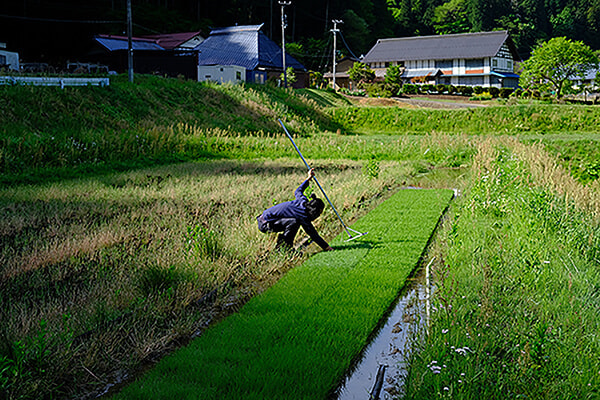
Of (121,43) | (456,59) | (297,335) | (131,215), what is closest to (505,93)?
(456,59)

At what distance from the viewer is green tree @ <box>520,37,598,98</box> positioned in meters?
41.6

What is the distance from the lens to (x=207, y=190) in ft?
36.9

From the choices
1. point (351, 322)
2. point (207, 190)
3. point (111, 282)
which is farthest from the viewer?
point (207, 190)

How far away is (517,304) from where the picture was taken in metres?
4.93

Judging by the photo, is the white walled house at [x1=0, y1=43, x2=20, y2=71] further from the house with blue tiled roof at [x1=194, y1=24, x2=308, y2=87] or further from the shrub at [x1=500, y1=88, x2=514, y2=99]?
the shrub at [x1=500, y1=88, x2=514, y2=99]

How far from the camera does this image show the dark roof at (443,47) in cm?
5572

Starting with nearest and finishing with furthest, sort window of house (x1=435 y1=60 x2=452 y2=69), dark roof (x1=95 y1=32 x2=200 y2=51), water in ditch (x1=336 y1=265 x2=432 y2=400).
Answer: water in ditch (x1=336 y1=265 x2=432 y2=400), dark roof (x1=95 y1=32 x2=200 y2=51), window of house (x1=435 y1=60 x2=452 y2=69)

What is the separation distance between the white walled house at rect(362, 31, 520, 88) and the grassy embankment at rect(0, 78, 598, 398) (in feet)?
127

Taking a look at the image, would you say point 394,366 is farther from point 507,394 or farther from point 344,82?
point 344,82

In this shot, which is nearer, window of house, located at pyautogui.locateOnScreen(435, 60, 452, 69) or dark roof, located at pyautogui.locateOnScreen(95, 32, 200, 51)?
dark roof, located at pyautogui.locateOnScreen(95, 32, 200, 51)

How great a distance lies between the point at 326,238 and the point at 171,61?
2951 centimetres

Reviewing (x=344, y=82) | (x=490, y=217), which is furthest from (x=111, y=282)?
(x=344, y=82)

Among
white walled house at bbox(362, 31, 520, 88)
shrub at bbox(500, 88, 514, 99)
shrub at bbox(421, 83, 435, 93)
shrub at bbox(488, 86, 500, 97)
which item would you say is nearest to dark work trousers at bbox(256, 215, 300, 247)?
shrub at bbox(500, 88, 514, 99)

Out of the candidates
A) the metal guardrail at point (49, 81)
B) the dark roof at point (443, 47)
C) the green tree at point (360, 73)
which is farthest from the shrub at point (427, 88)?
the metal guardrail at point (49, 81)
